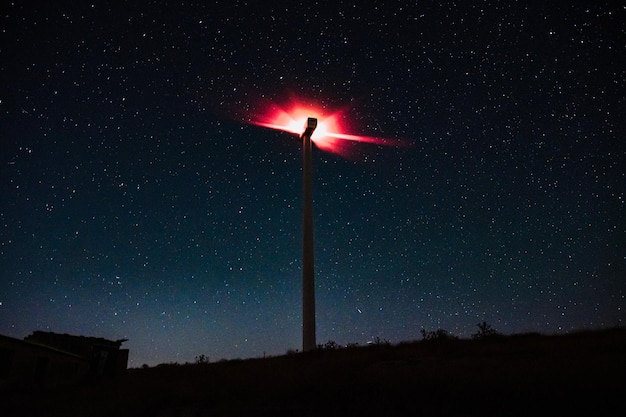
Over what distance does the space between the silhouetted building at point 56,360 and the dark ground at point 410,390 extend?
1.13 metres

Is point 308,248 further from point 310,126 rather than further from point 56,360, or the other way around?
point 56,360

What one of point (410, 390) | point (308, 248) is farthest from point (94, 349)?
point (410, 390)

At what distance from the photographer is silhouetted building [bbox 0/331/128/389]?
1063cm

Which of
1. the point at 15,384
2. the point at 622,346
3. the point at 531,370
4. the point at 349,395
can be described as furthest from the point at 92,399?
the point at 622,346

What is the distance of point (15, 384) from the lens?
12000mm

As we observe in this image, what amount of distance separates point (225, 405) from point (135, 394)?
12.7 feet

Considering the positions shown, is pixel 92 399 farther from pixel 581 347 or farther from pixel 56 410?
pixel 581 347

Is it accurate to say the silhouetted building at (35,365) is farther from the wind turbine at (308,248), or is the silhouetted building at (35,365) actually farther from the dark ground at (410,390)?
the wind turbine at (308,248)

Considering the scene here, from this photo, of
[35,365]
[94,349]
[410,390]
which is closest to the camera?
[410,390]

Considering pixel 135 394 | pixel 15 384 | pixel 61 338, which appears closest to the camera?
pixel 135 394

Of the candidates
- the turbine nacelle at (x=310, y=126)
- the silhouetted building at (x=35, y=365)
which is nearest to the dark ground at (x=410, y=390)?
the silhouetted building at (x=35, y=365)

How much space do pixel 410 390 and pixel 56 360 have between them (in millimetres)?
11949

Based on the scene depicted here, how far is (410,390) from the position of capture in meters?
7.09

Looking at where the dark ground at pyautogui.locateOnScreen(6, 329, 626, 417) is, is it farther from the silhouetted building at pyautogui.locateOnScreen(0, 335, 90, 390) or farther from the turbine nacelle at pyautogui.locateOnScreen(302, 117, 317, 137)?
the turbine nacelle at pyautogui.locateOnScreen(302, 117, 317, 137)
